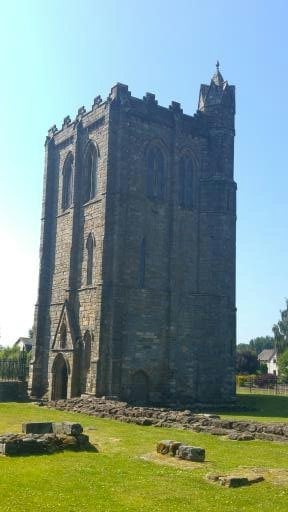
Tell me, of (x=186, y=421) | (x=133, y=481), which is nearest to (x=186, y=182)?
(x=186, y=421)

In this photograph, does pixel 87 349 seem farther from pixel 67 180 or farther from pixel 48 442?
pixel 48 442

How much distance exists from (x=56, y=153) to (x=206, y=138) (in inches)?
409

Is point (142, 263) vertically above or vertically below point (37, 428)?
above

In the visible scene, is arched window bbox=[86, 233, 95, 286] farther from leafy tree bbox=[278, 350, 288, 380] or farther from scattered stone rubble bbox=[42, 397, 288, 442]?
leafy tree bbox=[278, 350, 288, 380]

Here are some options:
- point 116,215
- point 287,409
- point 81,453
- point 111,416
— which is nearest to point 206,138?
point 116,215

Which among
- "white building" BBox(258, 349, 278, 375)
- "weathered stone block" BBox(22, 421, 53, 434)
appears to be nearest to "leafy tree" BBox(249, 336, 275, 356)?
"white building" BBox(258, 349, 278, 375)

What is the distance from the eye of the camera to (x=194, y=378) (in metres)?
36.9

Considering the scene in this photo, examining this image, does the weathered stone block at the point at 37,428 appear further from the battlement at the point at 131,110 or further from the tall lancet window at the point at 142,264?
the battlement at the point at 131,110

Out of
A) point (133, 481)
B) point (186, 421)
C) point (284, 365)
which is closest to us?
point (133, 481)

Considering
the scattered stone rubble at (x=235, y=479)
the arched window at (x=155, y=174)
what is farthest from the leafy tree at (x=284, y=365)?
the scattered stone rubble at (x=235, y=479)

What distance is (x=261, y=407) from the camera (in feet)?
120

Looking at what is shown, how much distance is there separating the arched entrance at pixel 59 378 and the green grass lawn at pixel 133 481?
59.8 feet

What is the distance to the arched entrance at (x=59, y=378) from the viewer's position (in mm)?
37062

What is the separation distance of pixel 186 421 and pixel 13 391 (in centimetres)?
1779
